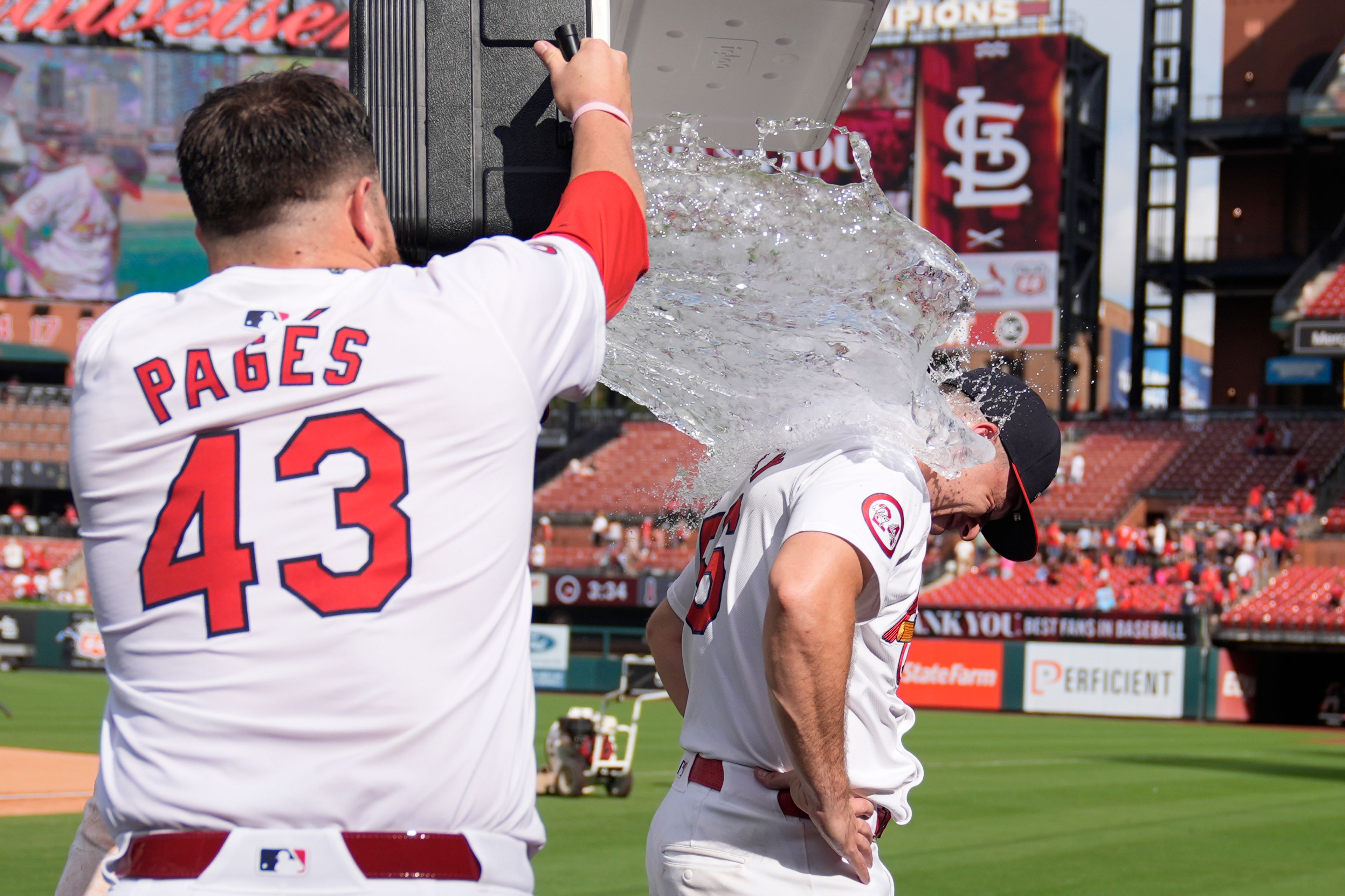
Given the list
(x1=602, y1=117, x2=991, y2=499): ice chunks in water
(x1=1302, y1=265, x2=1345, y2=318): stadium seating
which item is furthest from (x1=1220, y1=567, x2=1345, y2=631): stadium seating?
(x1=602, y1=117, x2=991, y2=499): ice chunks in water

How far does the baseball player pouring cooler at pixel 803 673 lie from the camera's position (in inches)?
98.5

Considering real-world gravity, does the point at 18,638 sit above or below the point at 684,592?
below

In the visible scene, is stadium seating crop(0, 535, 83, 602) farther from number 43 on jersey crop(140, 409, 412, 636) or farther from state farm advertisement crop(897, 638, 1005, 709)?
number 43 on jersey crop(140, 409, 412, 636)

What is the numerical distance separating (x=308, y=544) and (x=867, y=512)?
113 centimetres

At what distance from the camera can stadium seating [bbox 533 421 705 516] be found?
35094mm

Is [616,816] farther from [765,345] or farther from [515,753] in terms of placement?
[515,753]

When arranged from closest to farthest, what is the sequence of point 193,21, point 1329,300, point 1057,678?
point 1057,678, point 1329,300, point 193,21

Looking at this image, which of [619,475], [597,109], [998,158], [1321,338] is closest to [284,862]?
[597,109]

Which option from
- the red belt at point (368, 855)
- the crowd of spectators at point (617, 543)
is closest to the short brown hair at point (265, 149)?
the red belt at point (368, 855)

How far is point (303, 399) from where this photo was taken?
176cm

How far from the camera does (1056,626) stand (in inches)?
944

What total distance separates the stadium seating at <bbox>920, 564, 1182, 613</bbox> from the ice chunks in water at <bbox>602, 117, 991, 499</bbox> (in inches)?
872

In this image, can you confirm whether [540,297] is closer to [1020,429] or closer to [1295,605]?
[1020,429]

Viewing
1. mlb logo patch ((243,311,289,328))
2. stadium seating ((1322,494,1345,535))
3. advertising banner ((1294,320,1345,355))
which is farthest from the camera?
advertising banner ((1294,320,1345,355))
